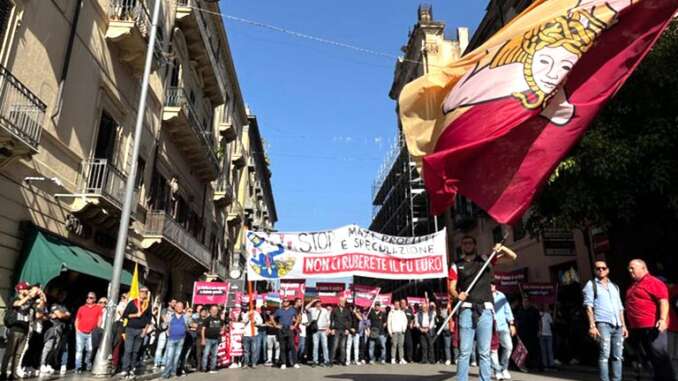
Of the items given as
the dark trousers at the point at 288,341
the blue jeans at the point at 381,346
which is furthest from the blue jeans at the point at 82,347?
the blue jeans at the point at 381,346

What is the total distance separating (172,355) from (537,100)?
8.93 metres

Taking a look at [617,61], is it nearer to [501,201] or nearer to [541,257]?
[501,201]

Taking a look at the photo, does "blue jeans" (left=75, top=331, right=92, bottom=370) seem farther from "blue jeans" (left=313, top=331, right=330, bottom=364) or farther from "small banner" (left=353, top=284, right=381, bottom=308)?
"small banner" (left=353, top=284, right=381, bottom=308)

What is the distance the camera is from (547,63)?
19.8ft

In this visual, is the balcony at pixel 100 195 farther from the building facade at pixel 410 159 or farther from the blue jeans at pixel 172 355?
the building facade at pixel 410 159

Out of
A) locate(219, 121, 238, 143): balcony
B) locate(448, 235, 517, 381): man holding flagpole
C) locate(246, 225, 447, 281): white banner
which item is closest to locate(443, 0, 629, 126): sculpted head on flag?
locate(448, 235, 517, 381): man holding flagpole

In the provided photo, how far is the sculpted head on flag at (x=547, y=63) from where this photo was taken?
5945mm

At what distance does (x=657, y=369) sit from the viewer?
6066 millimetres

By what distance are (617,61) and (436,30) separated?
35343 mm

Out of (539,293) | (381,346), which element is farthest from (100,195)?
(539,293)

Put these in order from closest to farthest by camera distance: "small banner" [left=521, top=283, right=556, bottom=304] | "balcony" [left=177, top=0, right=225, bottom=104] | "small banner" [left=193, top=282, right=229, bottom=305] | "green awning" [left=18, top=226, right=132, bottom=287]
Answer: "green awning" [left=18, top=226, right=132, bottom=287] → "small banner" [left=521, top=283, right=556, bottom=304] → "small banner" [left=193, top=282, right=229, bottom=305] → "balcony" [left=177, top=0, right=225, bottom=104]

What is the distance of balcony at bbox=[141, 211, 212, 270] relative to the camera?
17.6 metres

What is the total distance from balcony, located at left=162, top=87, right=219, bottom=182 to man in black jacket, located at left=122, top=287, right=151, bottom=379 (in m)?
9.96

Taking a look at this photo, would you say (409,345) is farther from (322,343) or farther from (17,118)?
(17,118)
